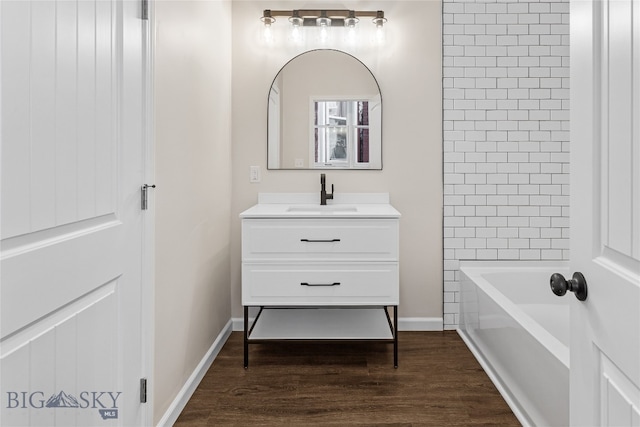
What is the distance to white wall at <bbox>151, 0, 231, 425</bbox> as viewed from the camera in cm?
183

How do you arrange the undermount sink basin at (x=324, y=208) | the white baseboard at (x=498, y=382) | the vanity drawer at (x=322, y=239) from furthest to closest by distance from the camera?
1. the undermount sink basin at (x=324, y=208)
2. the vanity drawer at (x=322, y=239)
3. the white baseboard at (x=498, y=382)

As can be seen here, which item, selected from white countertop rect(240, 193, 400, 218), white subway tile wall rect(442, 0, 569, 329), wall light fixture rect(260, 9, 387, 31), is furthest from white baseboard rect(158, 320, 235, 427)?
wall light fixture rect(260, 9, 387, 31)

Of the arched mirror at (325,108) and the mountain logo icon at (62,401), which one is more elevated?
the arched mirror at (325,108)

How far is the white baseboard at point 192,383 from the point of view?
191 centimetres

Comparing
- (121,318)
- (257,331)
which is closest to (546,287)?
(257,331)

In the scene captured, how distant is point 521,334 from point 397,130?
1.58 metres

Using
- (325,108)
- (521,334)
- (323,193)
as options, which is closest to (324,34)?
(325,108)

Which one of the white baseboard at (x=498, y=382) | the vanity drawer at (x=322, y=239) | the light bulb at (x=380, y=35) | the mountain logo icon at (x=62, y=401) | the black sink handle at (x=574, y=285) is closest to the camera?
the black sink handle at (x=574, y=285)

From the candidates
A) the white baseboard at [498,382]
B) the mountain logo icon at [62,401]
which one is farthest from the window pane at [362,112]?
the mountain logo icon at [62,401]

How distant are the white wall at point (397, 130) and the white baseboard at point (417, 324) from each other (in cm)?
4

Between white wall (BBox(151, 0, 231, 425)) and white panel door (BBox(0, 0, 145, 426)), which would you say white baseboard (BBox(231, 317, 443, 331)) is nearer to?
white wall (BBox(151, 0, 231, 425))

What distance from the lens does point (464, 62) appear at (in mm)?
3047

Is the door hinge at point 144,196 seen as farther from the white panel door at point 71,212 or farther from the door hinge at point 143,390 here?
the door hinge at point 143,390

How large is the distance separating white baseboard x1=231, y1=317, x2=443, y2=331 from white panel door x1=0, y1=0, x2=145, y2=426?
149 cm
